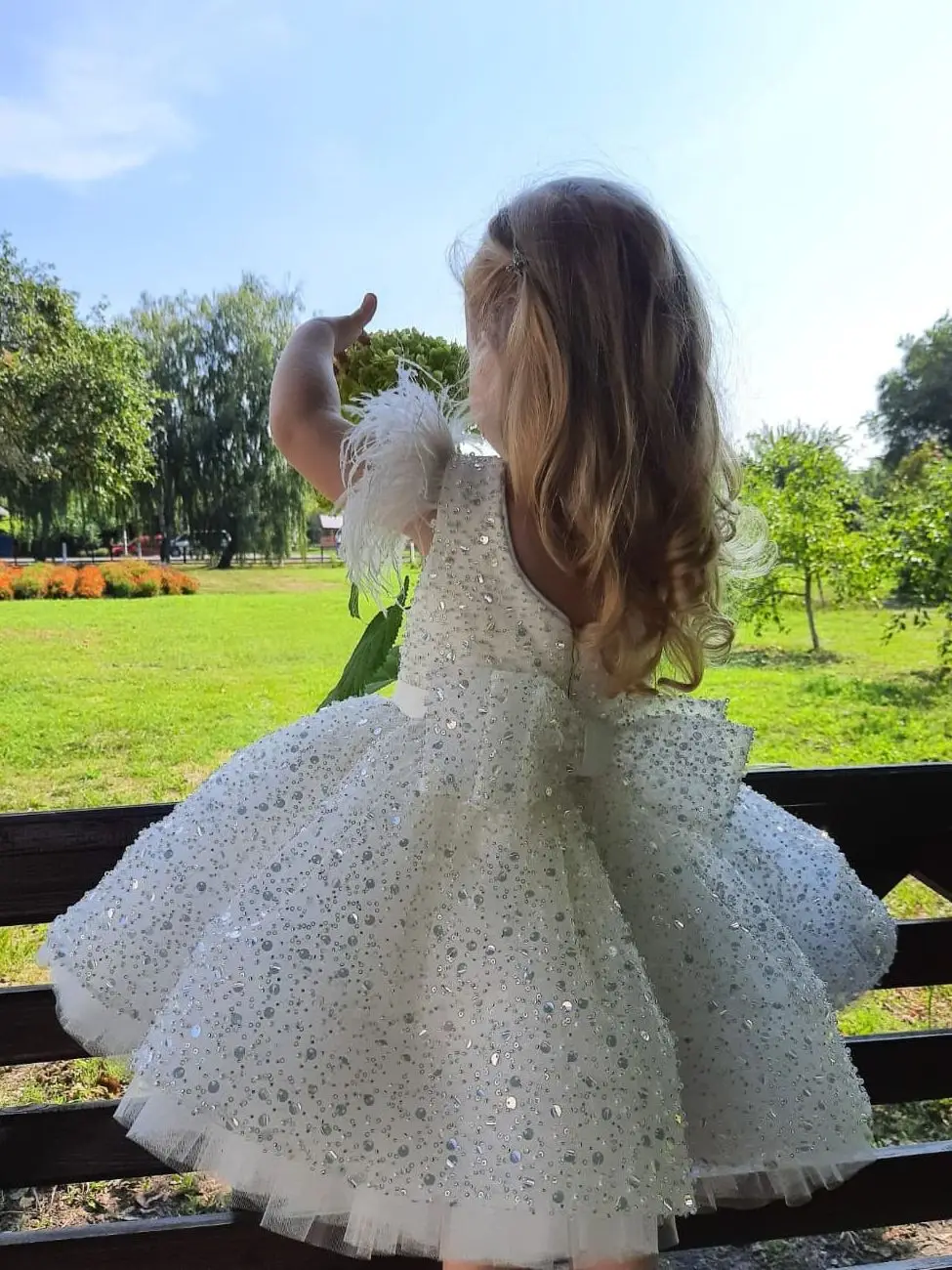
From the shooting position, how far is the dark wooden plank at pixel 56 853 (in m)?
0.87

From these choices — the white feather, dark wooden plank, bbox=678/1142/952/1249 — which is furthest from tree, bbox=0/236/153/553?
dark wooden plank, bbox=678/1142/952/1249

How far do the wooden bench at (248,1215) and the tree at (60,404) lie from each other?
75 cm

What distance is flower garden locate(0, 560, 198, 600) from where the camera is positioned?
167 cm

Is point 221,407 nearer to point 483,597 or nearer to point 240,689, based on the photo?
point 240,689

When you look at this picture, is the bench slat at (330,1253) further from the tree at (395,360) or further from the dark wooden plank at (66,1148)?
the tree at (395,360)

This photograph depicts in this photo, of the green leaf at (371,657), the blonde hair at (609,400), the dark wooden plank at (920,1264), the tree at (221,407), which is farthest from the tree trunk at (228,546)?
the dark wooden plank at (920,1264)

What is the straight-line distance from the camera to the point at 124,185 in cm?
152

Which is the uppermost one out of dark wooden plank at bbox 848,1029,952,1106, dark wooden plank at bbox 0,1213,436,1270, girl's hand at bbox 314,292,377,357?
girl's hand at bbox 314,292,377,357

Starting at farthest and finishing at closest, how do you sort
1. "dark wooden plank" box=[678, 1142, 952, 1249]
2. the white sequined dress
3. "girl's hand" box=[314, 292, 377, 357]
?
"dark wooden plank" box=[678, 1142, 952, 1249] < "girl's hand" box=[314, 292, 377, 357] < the white sequined dress

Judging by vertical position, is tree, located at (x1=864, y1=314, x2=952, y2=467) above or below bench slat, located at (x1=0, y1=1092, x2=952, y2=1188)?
A: above

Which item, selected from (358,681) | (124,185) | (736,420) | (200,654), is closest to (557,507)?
(736,420)

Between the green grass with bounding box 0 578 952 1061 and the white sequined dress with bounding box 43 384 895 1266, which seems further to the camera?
the green grass with bounding box 0 578 952 1061

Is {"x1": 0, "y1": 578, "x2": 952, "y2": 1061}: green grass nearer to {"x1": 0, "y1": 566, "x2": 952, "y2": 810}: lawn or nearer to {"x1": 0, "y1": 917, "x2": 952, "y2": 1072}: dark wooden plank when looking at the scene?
{"x1": 0, "y1": 566, "x2": 952, "y2": 810}: lawn

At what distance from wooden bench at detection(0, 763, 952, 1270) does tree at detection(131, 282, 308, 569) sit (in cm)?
72
